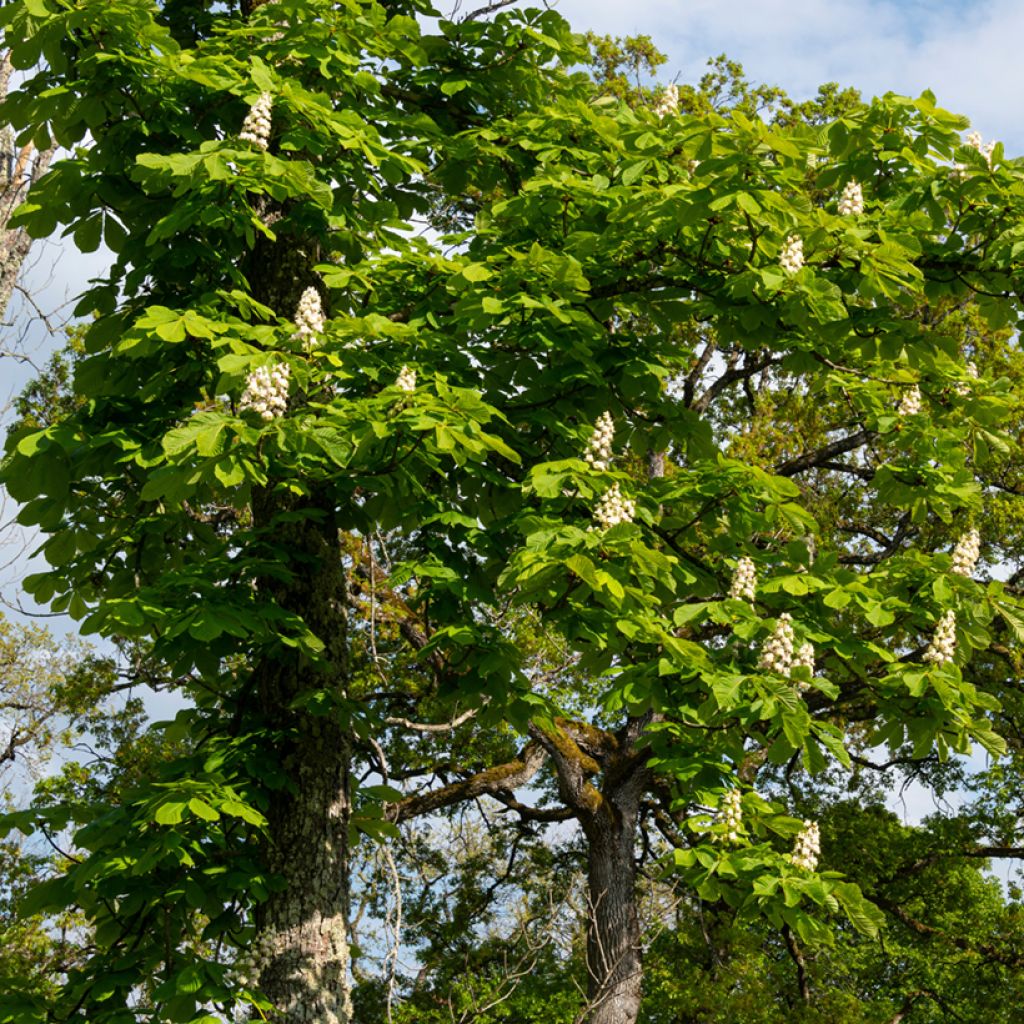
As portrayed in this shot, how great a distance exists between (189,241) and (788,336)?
3096mm

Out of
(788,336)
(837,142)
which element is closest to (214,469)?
(788,336)

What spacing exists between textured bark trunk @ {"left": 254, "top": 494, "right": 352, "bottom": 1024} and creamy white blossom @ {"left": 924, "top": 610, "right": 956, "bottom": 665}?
2786mm

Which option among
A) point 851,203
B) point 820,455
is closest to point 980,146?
point 851,203

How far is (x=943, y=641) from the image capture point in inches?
218

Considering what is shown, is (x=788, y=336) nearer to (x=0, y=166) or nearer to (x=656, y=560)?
(x=656, y=560)

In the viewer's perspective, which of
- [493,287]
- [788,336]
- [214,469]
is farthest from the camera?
[788,336]

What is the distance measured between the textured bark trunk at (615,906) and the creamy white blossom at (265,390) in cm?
791

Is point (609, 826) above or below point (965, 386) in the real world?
below

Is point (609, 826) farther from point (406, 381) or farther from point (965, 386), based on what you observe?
point (406, 381)

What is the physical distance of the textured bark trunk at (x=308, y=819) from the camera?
238 inches

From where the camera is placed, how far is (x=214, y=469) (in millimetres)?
5027

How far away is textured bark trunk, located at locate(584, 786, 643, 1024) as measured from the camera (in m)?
12.2

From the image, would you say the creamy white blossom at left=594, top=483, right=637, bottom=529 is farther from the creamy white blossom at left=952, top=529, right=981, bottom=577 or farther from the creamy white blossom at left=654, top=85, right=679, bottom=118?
the creamy white blossom at left=654, top=85, right=679, bottom=118

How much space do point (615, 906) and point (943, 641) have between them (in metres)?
8.08
